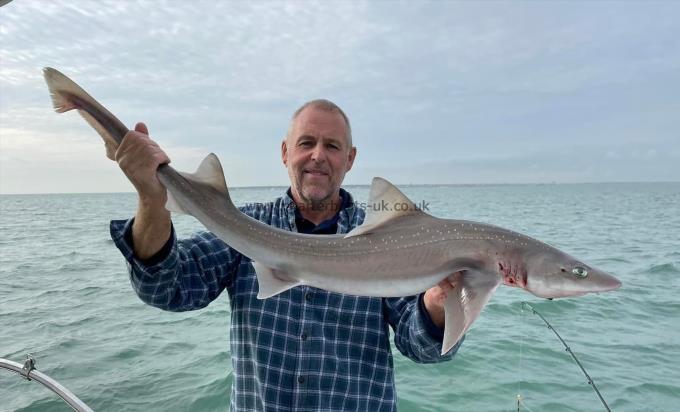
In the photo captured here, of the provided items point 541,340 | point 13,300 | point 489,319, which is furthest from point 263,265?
point 13,300

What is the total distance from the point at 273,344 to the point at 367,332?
62 cm

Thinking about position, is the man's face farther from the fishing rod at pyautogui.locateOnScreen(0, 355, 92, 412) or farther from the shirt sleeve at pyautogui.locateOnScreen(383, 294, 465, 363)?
the fishing rod at pyautogui.locateOnScreen(0, 355, 92, 412)

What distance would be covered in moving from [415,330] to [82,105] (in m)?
2.19

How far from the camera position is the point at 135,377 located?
7363mm

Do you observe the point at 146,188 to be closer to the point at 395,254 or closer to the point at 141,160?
the point at 141,160

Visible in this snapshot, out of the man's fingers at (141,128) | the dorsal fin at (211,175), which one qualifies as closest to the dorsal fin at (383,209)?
the dorsal fin at (211,175)

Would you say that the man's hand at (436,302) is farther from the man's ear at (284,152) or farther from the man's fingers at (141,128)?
the man's fingers at (141,128)

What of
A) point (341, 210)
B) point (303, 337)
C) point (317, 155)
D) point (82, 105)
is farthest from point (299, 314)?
point (82, 105)

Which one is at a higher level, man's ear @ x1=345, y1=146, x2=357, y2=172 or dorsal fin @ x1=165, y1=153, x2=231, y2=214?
man's ear @ x1=345, y1=146, x2=357, y2=172

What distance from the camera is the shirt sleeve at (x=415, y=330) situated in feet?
8.87

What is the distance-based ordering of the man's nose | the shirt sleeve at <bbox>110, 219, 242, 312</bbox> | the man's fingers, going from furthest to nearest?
the man's nose → the shirt sleeve at <bbox>110, 219, 242, 312</bbox> → the man's fingers

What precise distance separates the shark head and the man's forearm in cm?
197

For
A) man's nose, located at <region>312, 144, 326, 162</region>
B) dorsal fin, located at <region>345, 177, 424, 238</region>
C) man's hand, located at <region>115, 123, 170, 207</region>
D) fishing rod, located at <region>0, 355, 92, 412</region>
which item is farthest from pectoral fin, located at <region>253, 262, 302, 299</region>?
fishing rod, located at <region>0, 355, 92, 412</region>

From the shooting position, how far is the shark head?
7.64 ft
